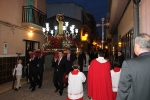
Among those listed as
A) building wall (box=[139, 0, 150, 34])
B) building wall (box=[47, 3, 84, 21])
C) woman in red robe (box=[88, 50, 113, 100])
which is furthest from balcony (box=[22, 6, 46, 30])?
building wall (box=[47, 3, 84, 21])

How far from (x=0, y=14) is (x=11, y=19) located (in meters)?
1.26

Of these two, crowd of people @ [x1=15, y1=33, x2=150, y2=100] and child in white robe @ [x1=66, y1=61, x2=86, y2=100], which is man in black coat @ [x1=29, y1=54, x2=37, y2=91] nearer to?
crowd of people @ [x1=15, y1=33, x2=150, y2=100]

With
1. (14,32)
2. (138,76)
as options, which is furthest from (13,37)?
(138,76)

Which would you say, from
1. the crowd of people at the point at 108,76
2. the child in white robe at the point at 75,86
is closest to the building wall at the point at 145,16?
the crowd of people at the point at 108,76

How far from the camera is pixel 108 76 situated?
5.04m

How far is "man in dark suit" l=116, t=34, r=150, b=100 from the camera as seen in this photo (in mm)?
2398

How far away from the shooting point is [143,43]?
2.51 meters

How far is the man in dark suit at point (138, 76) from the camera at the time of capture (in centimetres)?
240

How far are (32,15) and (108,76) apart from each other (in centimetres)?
1088

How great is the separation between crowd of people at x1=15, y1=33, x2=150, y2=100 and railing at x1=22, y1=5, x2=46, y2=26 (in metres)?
5.73

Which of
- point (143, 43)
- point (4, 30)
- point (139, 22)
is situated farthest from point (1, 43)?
point (143, 43)

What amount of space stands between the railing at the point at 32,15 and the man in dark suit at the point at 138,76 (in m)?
11.8

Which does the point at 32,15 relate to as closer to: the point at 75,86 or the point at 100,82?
the point at 75,86

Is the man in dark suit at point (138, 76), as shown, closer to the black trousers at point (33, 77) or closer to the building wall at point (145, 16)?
the building wall at point (145, 16)
